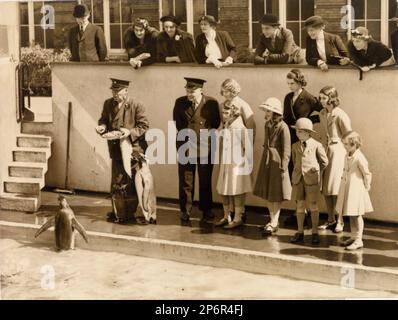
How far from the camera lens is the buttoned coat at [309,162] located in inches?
340

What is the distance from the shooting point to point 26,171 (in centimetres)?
1116

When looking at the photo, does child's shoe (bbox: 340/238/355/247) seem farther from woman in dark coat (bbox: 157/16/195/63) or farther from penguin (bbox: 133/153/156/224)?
woman in dark coat (bbox: 157/16/195/63)

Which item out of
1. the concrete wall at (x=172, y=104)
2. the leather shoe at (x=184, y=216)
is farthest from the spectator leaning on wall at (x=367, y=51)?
the leather shoe at (x=184, y=216)

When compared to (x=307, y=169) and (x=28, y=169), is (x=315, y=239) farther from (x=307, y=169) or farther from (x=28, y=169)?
(x=28, y=169)

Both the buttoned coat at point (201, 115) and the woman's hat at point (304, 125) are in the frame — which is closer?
the woman's hat at point (304, 125)

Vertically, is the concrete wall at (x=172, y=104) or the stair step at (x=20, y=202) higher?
the concrete wall at (x=172, y=104)

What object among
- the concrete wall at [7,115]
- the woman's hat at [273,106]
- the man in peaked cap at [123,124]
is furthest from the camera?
the concrete wall at [7,115]

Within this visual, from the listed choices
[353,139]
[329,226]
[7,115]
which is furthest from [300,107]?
[7,115]

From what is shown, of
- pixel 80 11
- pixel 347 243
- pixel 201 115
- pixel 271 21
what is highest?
pixel 80 11

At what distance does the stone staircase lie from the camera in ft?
35.8

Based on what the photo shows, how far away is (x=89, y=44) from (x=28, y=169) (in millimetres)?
1923

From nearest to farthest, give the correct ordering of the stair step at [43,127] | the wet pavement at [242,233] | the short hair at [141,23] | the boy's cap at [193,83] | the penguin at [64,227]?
the wet pavement at [242,233], the penguin at [64,227], the boy's cap at [193,83], the short hair at [141,23], the stair step at [43,127]

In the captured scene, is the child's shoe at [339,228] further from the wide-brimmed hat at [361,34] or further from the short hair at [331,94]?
the wide-brimmed hat at [361,34]
